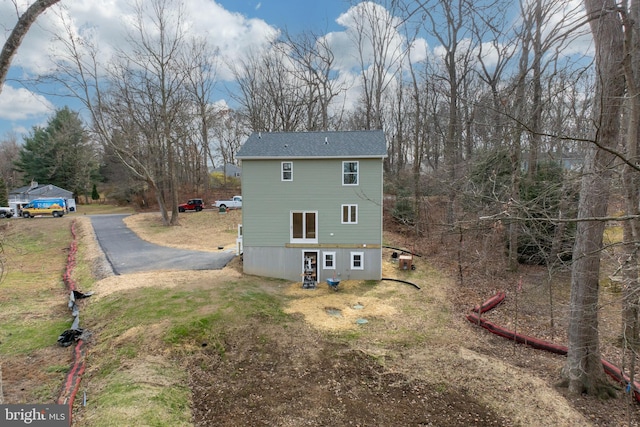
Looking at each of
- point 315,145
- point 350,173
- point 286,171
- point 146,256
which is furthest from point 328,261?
point 146,256

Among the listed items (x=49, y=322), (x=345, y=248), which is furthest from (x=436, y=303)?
(x=49, y=322)

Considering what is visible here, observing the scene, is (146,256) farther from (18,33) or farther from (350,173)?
(18,33)

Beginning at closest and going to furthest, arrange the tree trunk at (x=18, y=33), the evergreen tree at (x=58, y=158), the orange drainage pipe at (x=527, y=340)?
the tree trunk at (x=18, y=33), the orange drainage pipe at (x=527, y=340), the evergreen tree at (x=58, y=158)

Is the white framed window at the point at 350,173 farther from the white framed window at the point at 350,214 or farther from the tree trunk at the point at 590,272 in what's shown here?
the tree trunk at the point at 590,272

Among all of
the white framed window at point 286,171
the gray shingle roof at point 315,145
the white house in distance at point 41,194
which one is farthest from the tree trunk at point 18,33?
the white house in distance at point 41,194

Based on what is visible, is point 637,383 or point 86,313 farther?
point 86,313

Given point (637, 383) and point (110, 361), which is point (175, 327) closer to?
point (110, 361)

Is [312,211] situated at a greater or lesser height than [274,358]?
greater
